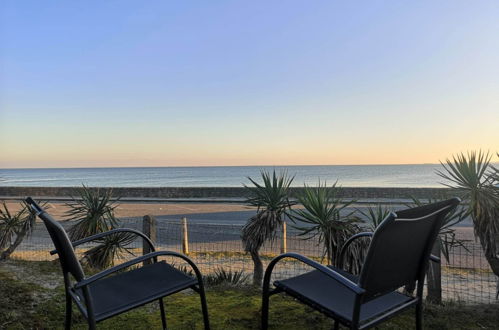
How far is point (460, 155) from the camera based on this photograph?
131 inches

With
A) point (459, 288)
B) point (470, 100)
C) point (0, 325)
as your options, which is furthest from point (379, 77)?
point (0, 325)

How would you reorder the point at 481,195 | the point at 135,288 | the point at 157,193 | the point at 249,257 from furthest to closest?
the point at 157,193, the point at 249,257, the point at 481,195, the point at 135,288

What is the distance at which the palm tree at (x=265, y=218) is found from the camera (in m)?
3.62

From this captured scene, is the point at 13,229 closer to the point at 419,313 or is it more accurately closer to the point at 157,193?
the point at 419,313

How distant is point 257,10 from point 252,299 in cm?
871

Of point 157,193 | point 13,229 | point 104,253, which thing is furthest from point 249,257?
point 157,193

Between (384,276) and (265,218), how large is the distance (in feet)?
7.38

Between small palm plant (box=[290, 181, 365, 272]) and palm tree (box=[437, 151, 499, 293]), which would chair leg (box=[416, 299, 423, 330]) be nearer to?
small palm plant (box=[290, 181, 365, 272])

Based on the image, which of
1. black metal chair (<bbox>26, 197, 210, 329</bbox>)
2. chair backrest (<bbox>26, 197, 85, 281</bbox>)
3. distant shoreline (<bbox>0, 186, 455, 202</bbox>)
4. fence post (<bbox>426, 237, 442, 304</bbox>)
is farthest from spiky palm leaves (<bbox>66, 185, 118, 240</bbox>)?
distant shoreline (<bbox>0, 186, 455, 202</bbox>)

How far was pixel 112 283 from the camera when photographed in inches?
78.6

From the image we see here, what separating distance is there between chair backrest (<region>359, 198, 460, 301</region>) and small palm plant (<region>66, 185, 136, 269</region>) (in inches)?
140

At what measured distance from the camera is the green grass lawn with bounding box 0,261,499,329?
2414 mm

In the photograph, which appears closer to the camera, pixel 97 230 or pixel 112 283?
pixel 112 283

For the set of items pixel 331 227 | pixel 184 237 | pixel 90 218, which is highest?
pixel 331 227
